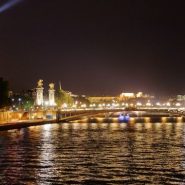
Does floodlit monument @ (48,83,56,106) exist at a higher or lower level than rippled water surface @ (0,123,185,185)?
higher

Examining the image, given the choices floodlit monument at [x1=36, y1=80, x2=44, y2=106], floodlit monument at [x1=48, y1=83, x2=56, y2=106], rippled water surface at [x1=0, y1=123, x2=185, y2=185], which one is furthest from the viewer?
floodlit monument at [x1=48, y1=83, x2=56, y2=106]

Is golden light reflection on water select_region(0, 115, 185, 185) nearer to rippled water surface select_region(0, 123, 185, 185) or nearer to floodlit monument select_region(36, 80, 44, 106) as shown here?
rippled water surface select_region(0, 123, 185, 185)

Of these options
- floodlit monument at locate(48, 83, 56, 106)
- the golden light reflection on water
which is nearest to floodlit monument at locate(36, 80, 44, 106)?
floodlit monument at locate(48, 83, 56, 106)

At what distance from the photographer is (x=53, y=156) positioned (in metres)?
33.2

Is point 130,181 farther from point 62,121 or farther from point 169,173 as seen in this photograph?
point 62,121

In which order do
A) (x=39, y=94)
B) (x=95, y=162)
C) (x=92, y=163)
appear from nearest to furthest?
(x=92, y=163)
(x=95, y=162)
(x=39, y=94)

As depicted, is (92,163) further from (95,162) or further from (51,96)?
(51,96)

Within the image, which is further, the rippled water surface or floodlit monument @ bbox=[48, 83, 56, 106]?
floodlit monument @ bbox=[48, 83, 56, 106]

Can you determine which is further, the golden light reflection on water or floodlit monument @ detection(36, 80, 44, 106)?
floodlit monument @ detection(36, 80, 44, 106)

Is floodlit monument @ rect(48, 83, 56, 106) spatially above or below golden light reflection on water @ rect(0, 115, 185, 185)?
above

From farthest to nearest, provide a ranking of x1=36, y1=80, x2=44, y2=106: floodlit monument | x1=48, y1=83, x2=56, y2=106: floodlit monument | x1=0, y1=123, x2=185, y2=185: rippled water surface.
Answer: x1=48, y1=83, x2=56, y2=106: floodlit monument
x1=36, y1=80, x2=44, y2=106: floodlit monument
x1=0, y1=123, x2=185, y2=185: rippled water surface

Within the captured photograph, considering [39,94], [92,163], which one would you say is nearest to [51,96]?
[39,94]

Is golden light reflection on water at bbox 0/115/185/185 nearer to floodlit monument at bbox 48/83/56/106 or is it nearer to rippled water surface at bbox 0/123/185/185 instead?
rippled water surface at bbox 0/123/185/185

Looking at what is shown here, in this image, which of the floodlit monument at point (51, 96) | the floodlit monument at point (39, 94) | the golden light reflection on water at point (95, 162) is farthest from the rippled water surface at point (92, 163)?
the floodlit monument at point (51, 96)
